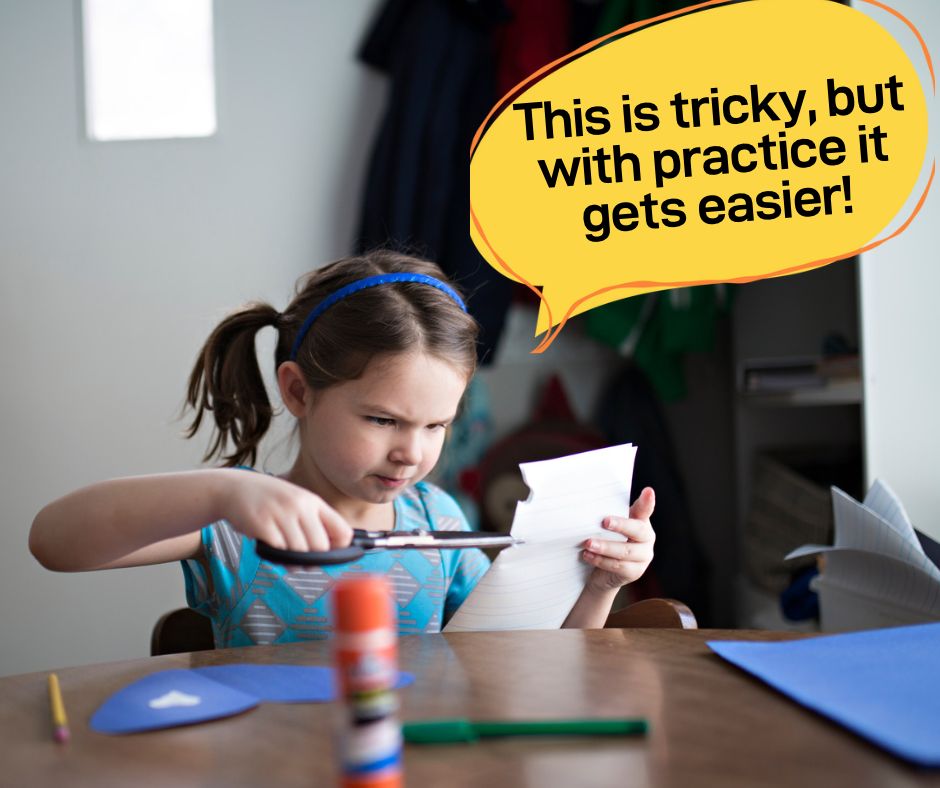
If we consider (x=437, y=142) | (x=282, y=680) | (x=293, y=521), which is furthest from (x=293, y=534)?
(x=437, y=142)

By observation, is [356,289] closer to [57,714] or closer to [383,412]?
[383,412]

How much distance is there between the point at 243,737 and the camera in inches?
21.4

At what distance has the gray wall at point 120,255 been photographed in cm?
221

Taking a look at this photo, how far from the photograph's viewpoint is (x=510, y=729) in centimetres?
53

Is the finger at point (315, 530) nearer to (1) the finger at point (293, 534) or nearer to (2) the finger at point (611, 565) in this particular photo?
(1) the finger at point (293, 534)

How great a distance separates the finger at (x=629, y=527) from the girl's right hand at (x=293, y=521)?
1.18 feet

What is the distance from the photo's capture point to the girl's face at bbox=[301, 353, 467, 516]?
979 millimetres

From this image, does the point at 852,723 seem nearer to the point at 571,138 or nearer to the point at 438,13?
the point at 571,138

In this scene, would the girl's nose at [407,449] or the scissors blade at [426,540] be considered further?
the girl's nose at [407,449]

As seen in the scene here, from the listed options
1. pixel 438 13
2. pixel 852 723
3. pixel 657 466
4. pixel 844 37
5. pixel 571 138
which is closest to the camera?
pixel 852 723

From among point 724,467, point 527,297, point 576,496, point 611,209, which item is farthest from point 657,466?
point 576,496

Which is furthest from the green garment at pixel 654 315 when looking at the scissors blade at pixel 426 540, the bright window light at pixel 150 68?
the scissors blade at pixel 426 540

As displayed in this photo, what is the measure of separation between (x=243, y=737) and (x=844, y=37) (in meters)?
1.49

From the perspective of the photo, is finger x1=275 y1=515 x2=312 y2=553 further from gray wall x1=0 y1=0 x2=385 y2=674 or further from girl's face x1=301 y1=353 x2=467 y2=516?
gray wall x1=0 y1=0 x2=385 y2=674
